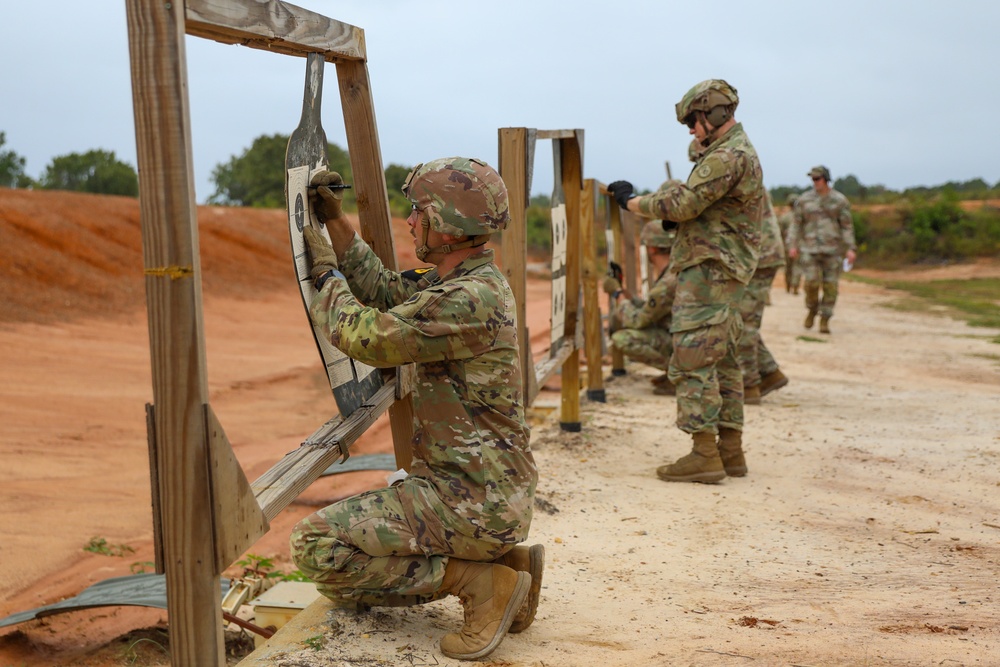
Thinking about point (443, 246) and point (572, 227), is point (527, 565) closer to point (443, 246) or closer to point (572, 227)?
point (443, 246)

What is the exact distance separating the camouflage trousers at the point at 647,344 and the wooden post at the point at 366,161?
4846 millimetres

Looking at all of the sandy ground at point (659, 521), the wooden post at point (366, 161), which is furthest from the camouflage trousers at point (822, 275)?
the wooden post at point (366, 161)

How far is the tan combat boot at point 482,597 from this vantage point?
3295mm

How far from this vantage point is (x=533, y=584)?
11.6 ft

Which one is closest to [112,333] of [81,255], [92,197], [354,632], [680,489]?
[81,255]

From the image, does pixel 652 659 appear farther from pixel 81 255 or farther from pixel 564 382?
pixel 81 255

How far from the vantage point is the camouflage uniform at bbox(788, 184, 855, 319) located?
13.5 m

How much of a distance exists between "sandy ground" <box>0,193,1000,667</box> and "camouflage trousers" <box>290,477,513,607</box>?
248mm

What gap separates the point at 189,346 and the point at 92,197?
19.4 meters

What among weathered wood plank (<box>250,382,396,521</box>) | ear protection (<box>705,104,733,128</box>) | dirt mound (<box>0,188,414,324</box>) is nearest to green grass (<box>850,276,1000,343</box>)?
ear protection (<box>705,104,733,128</box>)

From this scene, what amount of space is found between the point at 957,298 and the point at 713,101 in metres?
17.4

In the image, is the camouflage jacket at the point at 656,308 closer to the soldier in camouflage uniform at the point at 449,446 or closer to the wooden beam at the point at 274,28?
the wooden beam at the point at 274,28

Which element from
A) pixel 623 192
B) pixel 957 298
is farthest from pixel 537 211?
pixel 623 192

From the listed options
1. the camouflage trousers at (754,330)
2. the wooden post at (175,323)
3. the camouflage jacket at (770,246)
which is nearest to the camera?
the wooden post at (175,323)
